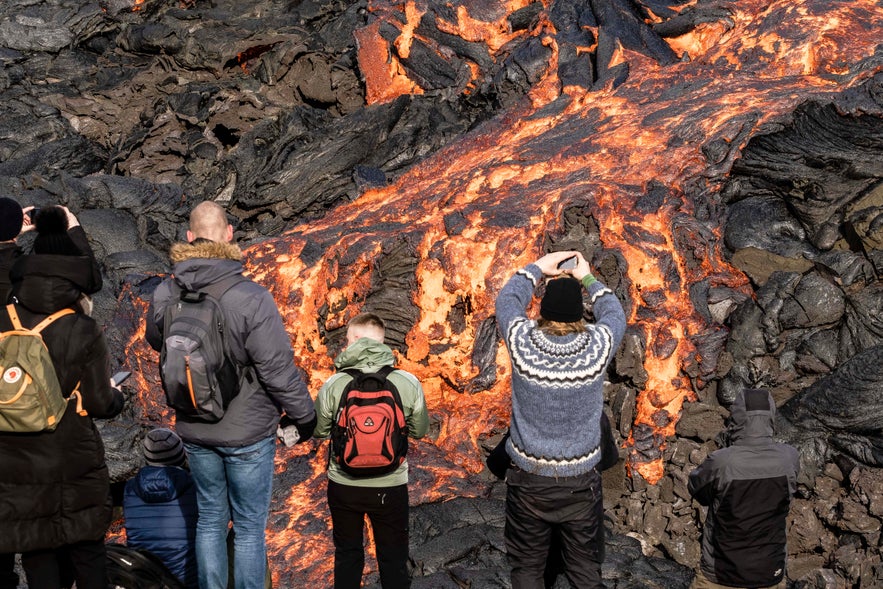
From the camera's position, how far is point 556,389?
15.3 ft

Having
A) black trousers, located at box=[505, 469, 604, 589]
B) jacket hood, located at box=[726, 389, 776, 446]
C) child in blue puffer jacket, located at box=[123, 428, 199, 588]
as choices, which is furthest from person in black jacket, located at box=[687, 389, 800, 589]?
child in blue puffer jacket, located at box=[123, 428, 199, 588]

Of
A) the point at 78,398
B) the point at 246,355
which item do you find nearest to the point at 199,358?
the point at 246,355

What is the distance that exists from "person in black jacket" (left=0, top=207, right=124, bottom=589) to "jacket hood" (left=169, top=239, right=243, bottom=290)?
20.0 inches

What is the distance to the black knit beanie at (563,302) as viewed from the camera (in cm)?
468

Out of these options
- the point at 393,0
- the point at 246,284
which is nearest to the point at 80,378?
the point at 246,284

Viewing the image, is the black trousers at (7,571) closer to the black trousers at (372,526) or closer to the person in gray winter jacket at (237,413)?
the person in gray winter jacket at (237,413)

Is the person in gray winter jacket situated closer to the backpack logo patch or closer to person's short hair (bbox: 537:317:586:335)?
the backpack logo patch

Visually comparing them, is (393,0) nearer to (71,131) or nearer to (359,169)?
(359,169)

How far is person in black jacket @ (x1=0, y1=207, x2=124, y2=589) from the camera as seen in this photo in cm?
453

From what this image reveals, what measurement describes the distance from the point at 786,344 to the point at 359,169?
7.39m

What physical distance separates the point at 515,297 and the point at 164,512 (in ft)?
8.93

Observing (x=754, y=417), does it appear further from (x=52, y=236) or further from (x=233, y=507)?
(x=52, y=236)

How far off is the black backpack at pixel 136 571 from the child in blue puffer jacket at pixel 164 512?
8cm

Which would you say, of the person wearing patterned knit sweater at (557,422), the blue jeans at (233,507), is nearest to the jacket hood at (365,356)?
the blue jeans at (233,507)
